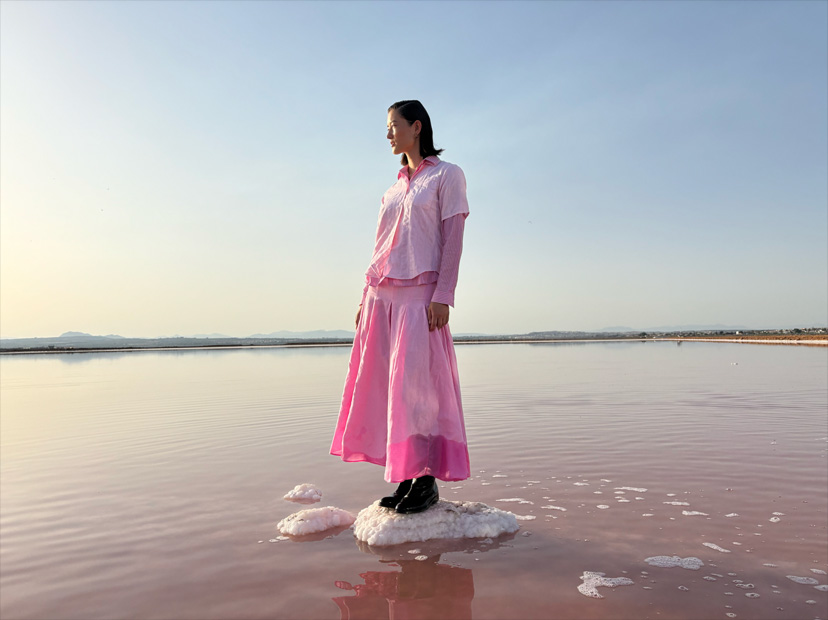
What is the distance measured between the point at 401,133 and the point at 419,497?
1918mm

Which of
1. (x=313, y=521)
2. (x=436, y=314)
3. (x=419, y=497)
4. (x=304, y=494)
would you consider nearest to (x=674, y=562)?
(x=419, y=497)

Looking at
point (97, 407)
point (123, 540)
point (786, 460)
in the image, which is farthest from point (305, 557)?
point (97, 407)

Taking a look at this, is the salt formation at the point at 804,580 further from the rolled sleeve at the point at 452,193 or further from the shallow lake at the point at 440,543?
the rolled sleeve at the point at 452,193

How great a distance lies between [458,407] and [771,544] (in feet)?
4.87

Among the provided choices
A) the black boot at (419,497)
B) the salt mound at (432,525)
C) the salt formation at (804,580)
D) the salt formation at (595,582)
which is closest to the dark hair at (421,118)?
the black boot at (419,497)

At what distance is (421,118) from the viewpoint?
3139 millimetres

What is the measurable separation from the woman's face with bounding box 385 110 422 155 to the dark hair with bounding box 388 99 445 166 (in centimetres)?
2

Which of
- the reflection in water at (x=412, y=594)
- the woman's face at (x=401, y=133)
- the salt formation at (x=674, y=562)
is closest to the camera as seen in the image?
the reflection in water at (x=412, y=594)

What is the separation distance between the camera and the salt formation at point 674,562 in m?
2.23

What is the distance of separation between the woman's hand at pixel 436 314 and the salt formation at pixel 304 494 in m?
1.35

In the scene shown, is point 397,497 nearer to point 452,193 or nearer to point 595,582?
point 595,582

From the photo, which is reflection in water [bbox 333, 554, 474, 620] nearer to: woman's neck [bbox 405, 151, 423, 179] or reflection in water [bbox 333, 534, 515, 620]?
reflection in water [bbox 333, 534, 515, 620]

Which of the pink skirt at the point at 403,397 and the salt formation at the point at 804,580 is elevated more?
the pink skirt at the point at 403,397

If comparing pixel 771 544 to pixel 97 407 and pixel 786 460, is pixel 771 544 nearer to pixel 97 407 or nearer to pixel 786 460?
pixel 786 460
